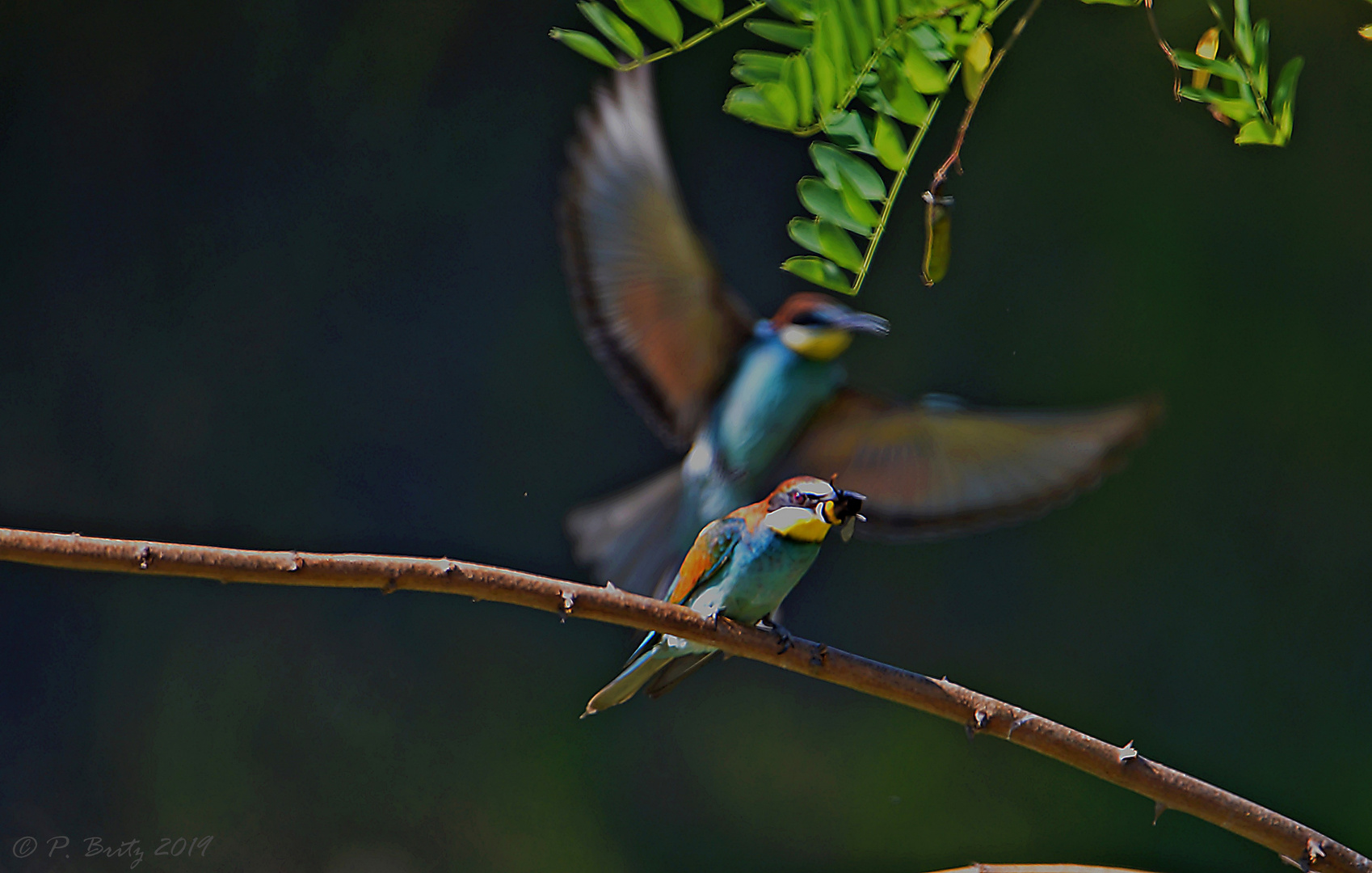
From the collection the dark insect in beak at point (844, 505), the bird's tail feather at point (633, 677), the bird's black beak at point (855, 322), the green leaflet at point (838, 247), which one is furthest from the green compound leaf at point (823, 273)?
the bird's black beak at point (855, 322)

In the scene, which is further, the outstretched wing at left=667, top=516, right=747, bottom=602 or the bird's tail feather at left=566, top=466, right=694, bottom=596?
the bird's tail feather at left=566, top=466, right=694, bottom=596

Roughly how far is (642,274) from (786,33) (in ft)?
2.26

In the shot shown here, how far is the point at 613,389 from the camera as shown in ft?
6.26

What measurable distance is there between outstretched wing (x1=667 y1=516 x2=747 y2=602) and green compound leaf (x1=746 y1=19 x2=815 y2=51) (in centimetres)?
47

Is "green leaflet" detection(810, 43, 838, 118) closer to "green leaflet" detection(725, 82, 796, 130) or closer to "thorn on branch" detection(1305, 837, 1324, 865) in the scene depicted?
"green leaflet" detection(725, 82, 796, 130)

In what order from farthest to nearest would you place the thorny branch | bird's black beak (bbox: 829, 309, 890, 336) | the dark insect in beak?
bird's black beak (bbox: 829, 309, 890, 336), the dark insect in beak, the thorny branch

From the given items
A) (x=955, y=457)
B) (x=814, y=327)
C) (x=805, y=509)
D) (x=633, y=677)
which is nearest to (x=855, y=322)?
(x=814, y=327)

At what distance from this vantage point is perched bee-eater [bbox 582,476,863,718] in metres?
0.96

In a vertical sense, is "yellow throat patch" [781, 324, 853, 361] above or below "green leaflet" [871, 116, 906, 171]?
below

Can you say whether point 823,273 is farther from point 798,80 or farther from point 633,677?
point 633,677

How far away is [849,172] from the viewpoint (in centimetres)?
60

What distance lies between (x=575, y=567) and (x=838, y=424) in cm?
69

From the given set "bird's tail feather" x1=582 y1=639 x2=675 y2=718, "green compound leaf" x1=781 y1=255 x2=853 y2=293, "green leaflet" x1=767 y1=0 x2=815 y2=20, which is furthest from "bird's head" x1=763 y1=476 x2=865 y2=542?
"green leaflet" x1=767 y1=0 x2=815 y2=20

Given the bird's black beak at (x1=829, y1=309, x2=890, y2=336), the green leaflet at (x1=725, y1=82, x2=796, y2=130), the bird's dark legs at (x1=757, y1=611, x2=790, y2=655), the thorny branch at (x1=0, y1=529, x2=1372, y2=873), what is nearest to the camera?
the green leaflet at (x1=725, y1=82, x2=796, y2=130)
